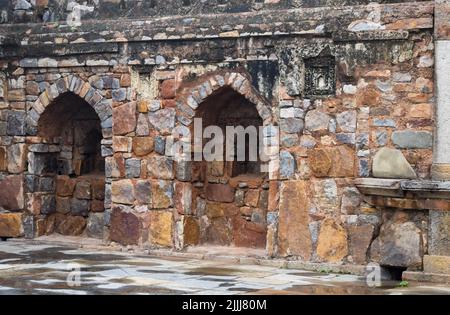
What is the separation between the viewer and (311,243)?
10414mm

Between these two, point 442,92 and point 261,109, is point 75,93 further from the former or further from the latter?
point 442,92

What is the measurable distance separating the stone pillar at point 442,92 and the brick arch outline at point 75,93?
4.20 m

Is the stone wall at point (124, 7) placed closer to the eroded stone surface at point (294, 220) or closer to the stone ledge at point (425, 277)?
the eroded stone surface at point (294, 220)

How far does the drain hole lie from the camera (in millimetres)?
9875

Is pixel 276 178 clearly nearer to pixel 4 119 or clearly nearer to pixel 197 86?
pixel 197 86

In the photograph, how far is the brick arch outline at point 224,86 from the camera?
35.5 feet

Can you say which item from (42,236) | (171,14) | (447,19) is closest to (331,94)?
(447,19)

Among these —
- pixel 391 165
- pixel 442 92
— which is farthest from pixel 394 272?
pixel 442 92

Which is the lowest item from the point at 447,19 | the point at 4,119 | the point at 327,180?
the point at 327,180

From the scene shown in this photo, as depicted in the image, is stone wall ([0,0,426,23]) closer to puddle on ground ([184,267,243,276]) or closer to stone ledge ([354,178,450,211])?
stone ledge ([354,178,450,211])

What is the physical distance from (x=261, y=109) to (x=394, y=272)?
245 centimetres

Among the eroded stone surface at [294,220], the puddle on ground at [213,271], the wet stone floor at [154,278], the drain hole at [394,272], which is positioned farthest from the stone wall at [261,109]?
the puddle on ground at [213,271]

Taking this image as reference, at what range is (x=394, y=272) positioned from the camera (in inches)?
392
